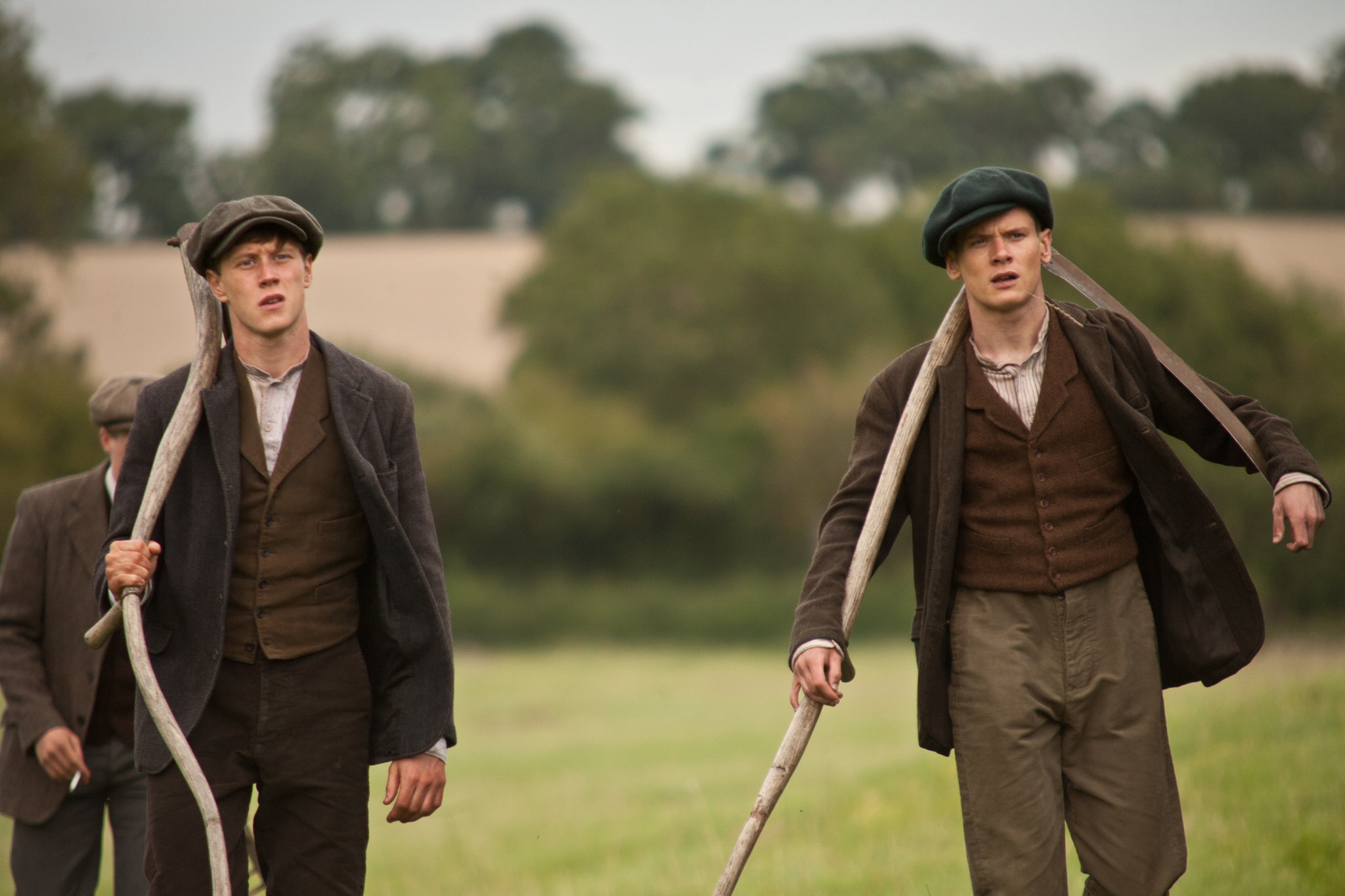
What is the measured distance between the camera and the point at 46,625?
5.98 meters

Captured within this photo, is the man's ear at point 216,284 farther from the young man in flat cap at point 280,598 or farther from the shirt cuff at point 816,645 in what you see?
the shirt cuff at point 816,645

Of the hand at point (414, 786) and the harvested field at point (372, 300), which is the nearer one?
the hand at point (414, 786)

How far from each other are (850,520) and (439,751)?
1451 millimetres

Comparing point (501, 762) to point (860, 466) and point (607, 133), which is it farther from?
point (607, 133)

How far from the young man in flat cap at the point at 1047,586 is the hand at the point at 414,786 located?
44.9 inches

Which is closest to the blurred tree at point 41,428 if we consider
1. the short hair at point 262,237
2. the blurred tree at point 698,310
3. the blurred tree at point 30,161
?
the blurred tree at point 30,161

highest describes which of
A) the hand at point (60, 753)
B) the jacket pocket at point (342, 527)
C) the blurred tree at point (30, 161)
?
the blurred tree at point (30, 161)

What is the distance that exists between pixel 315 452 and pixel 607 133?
303 ft

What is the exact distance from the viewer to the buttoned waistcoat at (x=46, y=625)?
5828mm

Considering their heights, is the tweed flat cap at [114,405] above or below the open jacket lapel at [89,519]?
above

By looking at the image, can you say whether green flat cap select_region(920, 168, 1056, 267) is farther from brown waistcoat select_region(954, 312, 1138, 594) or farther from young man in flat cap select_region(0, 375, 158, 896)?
young man in flat cap select_region(0, 375, 158, 896)

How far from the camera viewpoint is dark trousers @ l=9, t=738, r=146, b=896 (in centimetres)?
582

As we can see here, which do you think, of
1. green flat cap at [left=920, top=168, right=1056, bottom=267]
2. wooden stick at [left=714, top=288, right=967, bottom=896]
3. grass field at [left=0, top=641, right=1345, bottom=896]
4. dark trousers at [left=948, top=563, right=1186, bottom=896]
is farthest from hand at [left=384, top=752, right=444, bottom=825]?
grass field at [left=0, top=641, right=1345, bottom=896]

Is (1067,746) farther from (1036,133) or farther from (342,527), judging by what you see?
(1036,133)
